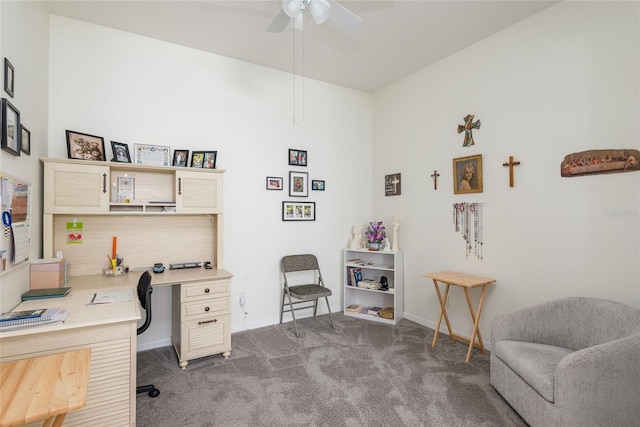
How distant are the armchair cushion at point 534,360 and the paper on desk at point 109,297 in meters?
2.58

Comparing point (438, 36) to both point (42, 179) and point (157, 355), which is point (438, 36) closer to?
point (42, 179)

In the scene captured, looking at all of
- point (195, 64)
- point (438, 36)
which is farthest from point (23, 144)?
point (438, 36)

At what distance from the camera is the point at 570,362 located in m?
1.69

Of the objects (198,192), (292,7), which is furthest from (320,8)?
(198,192)

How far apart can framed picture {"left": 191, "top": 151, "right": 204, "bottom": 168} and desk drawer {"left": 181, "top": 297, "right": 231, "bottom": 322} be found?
134 centimetres

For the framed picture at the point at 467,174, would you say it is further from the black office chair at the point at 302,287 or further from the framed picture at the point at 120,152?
the framed picture at the point at 120,152

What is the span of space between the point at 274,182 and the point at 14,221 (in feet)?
7.68

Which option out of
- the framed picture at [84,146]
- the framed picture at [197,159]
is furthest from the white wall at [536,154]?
the framed picture at [84,146]

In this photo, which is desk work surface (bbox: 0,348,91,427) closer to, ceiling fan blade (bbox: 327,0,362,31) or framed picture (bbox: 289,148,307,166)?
ceiling fan blade (bbox: 327,0,362,31)

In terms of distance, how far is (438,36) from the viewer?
310 cm

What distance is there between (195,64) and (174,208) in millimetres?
1570

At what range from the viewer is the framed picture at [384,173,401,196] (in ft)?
13.6

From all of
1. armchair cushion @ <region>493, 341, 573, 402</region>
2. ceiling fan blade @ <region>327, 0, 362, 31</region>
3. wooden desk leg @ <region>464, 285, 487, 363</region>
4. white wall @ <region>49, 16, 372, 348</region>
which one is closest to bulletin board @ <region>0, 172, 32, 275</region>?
white wall @ <region>49, 16, 372, 348</region>

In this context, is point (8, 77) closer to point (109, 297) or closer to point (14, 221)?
point (14, 221)
